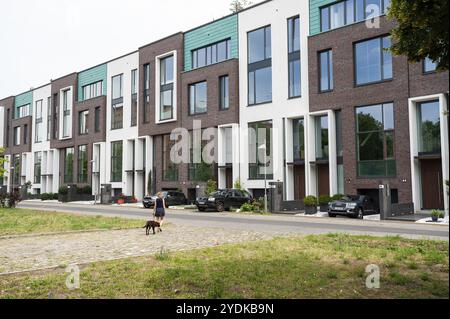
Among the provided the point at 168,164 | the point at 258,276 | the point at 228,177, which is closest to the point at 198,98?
the point at 168,164

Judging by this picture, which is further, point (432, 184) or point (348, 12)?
point (348, 12)

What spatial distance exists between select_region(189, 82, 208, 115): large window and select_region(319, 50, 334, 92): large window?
11.9m

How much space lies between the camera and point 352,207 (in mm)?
24000

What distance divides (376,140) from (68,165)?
4214 cm

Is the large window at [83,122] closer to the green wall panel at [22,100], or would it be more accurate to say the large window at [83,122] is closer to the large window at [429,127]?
the green wall panel at [22,100]

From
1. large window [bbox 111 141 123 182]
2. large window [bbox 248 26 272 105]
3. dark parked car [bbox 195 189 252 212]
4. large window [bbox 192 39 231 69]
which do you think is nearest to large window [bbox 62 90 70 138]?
large window [bbox 111 141 123 182]

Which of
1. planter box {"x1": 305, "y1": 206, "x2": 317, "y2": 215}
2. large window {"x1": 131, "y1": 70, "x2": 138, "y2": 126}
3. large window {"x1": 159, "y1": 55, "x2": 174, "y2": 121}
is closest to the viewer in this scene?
planter box {"x1": 305, "y1": 206, "x2": 317, "y2": 215}

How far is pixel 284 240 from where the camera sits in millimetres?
12273

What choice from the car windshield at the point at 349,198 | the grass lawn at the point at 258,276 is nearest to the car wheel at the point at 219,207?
the car windshield at the point at 349,198

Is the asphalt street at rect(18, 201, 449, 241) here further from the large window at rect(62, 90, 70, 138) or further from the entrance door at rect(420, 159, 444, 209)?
→ the large window at rect(62, 90, 70, 138)

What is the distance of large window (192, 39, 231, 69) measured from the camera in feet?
127

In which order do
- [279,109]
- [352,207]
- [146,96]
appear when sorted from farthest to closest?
[146,96] < [279,109] < [352,207]

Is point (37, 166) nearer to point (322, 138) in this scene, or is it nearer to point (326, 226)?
point (322, 138)
